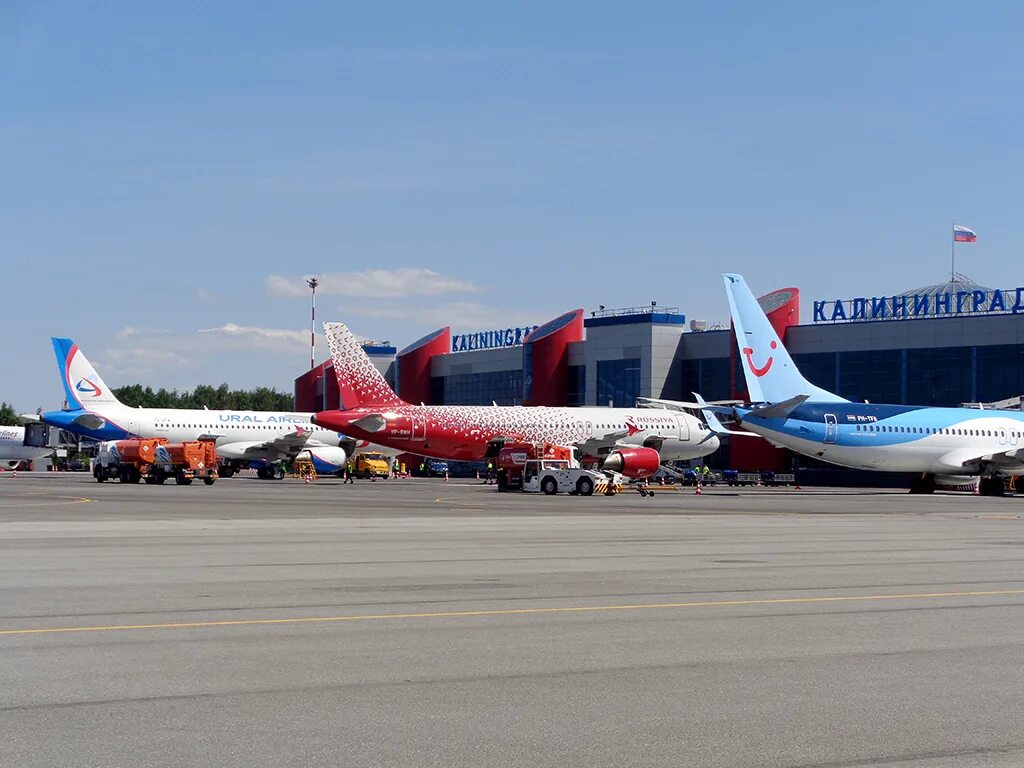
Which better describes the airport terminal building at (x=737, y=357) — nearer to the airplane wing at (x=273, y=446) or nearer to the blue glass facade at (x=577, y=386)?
the blue glass facade at (x=577, y=386)

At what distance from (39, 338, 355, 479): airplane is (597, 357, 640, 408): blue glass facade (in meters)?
26.1

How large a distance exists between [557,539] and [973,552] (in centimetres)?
833

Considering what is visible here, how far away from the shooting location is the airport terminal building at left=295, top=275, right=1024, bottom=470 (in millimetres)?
92750

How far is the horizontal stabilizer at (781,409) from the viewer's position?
59.8 meters

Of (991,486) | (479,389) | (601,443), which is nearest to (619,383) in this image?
(479,389)

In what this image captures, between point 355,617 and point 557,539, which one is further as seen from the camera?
point 557,539

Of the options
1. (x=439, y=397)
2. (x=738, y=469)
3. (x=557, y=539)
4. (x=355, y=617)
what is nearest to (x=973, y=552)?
(x=557, y=539)

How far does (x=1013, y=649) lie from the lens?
42.8ft

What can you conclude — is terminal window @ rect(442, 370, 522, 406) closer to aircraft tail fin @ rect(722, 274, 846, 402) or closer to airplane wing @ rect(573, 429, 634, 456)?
airplane wing @ rect(573, 429, 634, 456)

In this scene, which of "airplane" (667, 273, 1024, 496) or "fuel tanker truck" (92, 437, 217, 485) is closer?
"airplane" (667, 273, 1024, 496)

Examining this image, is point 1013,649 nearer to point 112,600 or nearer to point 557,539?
point 112,600

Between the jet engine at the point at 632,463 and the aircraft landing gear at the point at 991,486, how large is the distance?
694 inches

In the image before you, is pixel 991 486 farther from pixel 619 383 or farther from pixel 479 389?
pixel 479 389

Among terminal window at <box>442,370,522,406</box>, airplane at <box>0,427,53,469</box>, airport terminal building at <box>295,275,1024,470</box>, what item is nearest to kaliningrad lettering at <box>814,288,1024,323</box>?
airport terminal building at <box>295,275,1024,470</box>
